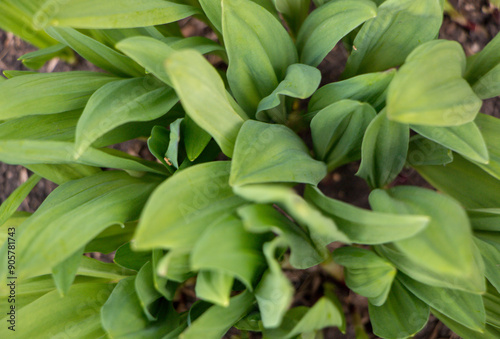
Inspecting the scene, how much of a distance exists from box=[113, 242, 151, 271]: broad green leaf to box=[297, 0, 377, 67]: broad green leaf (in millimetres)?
478

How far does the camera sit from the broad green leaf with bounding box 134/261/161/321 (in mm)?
676

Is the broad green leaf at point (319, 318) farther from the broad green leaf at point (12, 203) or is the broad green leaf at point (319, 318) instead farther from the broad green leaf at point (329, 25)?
the broad green leaf at point (12, 203)

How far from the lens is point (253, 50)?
0.72m

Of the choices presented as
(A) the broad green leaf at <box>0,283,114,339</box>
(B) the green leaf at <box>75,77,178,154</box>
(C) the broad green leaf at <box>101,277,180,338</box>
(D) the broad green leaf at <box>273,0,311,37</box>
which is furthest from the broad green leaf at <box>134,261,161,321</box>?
(D) the broad green leaf at <box>273,0,311,37</box>

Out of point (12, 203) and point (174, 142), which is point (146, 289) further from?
point (12, 203)

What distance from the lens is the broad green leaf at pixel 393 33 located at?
712mm

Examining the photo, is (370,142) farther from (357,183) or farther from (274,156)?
(357,183)

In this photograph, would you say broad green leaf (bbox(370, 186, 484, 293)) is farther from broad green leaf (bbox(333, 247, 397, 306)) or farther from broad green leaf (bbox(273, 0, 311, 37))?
broad green leaf (bbox(273, 0, 311, 37))

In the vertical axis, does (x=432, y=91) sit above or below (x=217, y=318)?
above

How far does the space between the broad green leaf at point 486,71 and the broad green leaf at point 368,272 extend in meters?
0.36

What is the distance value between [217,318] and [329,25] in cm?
52

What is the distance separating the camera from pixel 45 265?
23.3 inches

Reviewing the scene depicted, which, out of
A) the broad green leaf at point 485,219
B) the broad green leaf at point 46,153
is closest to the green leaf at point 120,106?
the broad green leaf at point 46,153

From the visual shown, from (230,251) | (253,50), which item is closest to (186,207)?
(230,251)
